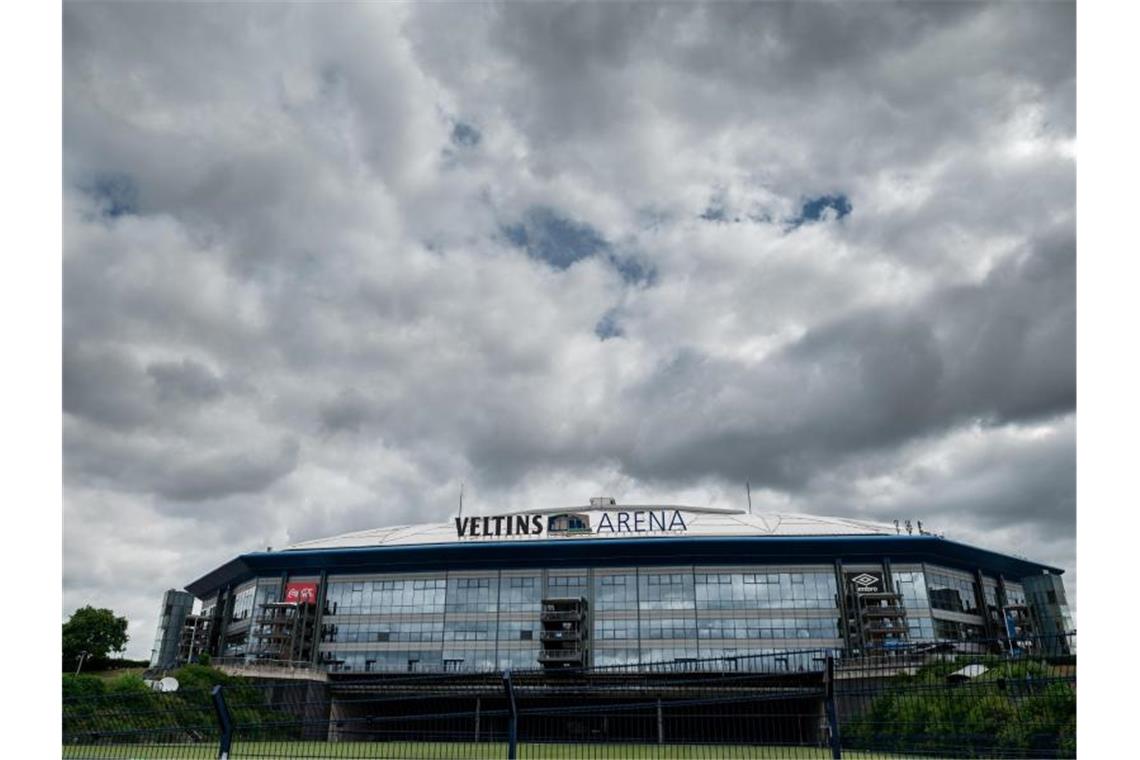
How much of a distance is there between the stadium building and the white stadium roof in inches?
10.7

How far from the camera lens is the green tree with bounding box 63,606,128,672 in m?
95.9

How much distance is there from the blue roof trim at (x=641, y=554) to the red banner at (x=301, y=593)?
5.08 ft

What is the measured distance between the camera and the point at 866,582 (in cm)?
7162

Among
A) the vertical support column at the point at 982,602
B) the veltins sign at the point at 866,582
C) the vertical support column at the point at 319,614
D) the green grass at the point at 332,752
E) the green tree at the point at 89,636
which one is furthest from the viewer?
the green tree at the point at 89,636

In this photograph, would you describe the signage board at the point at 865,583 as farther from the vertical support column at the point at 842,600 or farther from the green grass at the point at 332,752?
the green grass at the point at 332,752

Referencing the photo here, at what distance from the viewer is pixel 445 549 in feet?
247

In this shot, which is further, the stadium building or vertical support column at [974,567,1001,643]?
vertical support column at [974,567,1001,643]

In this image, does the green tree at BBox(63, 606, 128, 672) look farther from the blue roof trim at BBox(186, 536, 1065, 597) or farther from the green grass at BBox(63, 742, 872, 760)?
the green grass at BBox(63, 742, 872, 760)

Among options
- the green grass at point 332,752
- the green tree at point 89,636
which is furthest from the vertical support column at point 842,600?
the green tree at point 89,636

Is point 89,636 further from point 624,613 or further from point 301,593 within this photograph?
point 624,613

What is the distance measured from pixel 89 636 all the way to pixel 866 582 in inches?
3558

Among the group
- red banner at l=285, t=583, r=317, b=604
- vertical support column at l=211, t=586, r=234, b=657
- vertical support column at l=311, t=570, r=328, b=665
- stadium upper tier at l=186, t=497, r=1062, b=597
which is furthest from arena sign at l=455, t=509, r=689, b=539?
vertical support column at l=211, t=586, r=234, b=657

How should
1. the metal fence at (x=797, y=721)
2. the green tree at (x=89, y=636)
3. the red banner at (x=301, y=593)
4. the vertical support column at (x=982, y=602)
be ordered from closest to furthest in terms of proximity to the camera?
the metal fence at (x=797, y=721), the vertical support column at (x=982, y=602), the red banner at (x=301, y=593), the green tree at (x=89, y=636)

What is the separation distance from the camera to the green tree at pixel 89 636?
9588cm
